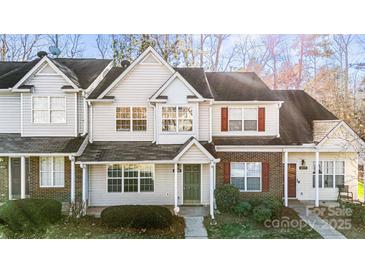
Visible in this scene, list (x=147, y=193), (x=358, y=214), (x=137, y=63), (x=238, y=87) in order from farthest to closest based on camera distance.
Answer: (x=238, y=87) < (x=147, y=193) < (x=137, y=63) < (x=358, y=214)

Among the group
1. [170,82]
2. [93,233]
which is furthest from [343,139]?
[93,233]

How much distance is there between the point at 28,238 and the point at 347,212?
→ 818 cm

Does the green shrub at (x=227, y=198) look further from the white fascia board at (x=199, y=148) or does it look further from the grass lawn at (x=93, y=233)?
the grass lawn at (x=93, y=233)

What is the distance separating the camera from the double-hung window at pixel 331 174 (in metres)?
9.78

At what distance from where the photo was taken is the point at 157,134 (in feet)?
31.8

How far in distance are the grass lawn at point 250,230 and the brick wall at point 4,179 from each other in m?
5.29

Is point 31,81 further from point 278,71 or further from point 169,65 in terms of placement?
point 278,71

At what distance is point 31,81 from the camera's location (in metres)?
9.36

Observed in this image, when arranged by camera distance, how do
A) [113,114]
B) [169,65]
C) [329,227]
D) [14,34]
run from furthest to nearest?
[113,114], [169,65], [329,227], [14,34]

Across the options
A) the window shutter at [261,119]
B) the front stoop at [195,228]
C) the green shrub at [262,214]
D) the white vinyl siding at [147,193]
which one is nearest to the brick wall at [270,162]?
the white vinyl siding at [147,193]

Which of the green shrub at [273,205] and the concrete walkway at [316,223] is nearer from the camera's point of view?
the concrete walkway at [316,223]

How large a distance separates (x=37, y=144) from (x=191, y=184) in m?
4.54

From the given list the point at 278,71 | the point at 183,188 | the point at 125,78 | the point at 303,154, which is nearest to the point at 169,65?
the point at 125,78

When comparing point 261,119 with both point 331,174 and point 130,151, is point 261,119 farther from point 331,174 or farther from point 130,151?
point 130,151
